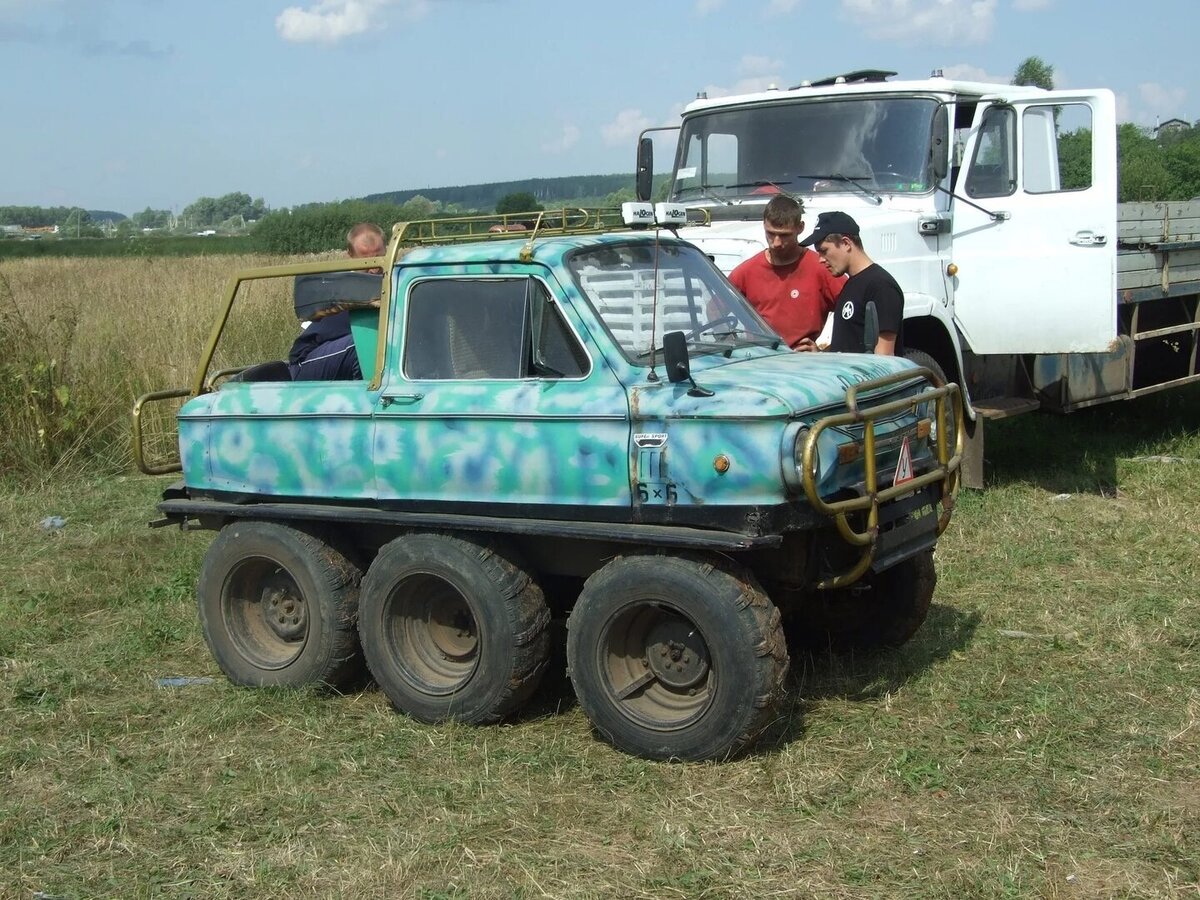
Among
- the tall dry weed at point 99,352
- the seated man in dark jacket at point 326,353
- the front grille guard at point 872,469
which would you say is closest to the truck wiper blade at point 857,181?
the front grille guard at point 872,469

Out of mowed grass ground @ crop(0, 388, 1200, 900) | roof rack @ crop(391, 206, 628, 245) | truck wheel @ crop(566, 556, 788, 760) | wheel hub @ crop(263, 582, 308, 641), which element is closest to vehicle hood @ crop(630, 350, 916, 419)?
truck wheel @ crop(566, 556, 788, 760)

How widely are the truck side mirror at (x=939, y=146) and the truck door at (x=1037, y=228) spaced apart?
243 mm

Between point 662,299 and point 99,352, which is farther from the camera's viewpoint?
point 99,352

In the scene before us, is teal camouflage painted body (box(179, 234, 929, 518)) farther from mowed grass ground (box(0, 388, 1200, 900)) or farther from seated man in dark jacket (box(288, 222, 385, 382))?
mowed grass ground (box(0, 388, 1200, 900))

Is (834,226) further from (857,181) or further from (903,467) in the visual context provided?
(857,181)

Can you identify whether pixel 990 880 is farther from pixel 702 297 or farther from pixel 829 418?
pixel 702 297

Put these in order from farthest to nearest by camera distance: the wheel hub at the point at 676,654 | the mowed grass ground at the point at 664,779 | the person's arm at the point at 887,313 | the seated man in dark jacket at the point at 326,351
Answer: the person's arm at the point at 887,313 → the seated man in dark jacket at the point at 326,351 → the wheel hub at the point at 676,654 → the mowed grass ground at the point at 664,779

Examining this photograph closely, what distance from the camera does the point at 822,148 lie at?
30.1 ft

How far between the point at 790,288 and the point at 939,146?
254 centimetres

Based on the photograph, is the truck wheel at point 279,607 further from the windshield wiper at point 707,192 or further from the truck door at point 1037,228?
the truck door at point 1037,228

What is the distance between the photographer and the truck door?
8.91 m

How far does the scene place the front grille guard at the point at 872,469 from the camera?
4.65 m

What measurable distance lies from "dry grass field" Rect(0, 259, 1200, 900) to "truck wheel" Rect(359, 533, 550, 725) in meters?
0.16

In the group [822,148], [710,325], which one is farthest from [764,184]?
[710,325]
